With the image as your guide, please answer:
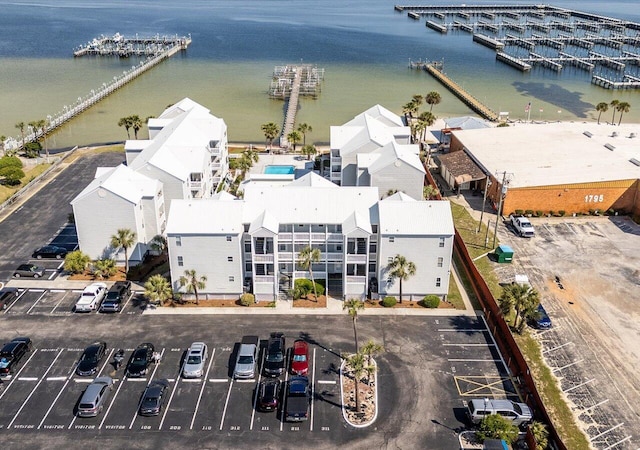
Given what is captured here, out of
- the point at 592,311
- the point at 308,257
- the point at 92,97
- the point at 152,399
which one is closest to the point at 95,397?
the point at 152,399

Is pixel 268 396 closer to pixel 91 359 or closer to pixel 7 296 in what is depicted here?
pixel 91 359

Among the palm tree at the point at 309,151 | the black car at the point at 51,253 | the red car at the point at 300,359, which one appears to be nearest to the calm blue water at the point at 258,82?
the palm tree at the point at 309,151

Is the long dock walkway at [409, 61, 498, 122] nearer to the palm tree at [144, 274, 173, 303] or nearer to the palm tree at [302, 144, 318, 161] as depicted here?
the palm tree at [302, 144, 318, 161]

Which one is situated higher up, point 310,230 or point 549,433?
point 310,230

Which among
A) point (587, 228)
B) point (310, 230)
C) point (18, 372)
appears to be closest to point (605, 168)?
point (587, 228)

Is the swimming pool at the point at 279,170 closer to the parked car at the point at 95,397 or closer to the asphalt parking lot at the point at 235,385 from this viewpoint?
the asphalt parking lot at the point at 235,385

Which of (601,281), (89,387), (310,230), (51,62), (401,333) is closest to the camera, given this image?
(89,387)

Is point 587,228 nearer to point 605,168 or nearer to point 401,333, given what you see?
point 605,168

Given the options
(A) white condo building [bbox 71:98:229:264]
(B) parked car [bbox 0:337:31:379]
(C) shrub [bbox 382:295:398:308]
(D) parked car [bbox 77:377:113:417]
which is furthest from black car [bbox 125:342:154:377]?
(C) shrub [bbox 382:295:398:308]
